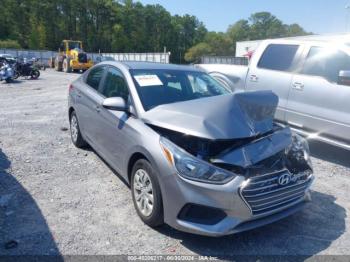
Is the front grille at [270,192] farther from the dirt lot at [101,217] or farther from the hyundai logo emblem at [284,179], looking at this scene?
the dirt lot at [101,217]

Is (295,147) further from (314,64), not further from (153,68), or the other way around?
(314,64)

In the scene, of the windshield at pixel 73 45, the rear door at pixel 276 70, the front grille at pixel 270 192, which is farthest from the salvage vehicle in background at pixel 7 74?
the front grille at pixel 270 192

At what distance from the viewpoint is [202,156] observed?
3.29 meters

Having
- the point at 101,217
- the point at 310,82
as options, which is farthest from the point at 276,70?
the point at 101,217

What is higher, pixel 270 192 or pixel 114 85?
pixel 114 85

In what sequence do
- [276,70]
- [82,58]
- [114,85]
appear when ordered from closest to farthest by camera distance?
[114,85] < [276,70] < [82,58]

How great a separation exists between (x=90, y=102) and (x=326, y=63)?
3941 mm

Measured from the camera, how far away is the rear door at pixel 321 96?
545 cm

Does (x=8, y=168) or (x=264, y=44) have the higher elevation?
(x=264, y=44)

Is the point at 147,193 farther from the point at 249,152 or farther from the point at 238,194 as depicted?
the point at 249,152

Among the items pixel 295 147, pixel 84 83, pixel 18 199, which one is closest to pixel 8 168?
pixel 18 199

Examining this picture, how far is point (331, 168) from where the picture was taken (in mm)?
5465

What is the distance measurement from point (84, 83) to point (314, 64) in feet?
13.0

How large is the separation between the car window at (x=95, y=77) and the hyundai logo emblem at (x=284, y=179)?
3131mm
